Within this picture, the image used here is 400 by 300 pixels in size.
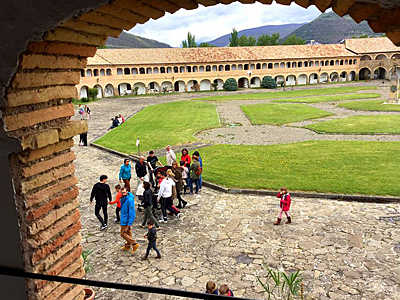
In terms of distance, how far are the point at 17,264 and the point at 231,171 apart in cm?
1130

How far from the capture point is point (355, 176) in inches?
510

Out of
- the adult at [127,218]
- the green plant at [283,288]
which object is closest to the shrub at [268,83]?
the adult at [127,218]

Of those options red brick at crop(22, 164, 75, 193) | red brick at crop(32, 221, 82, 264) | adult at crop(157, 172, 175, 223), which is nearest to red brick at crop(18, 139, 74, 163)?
red brick at crop(22, 164, 75, 193)

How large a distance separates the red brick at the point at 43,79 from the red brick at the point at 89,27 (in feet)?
2.01

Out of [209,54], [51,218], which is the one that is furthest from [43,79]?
[209,54]

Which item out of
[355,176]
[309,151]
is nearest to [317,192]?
[355,176]

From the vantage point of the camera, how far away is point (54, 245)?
397 centimetres

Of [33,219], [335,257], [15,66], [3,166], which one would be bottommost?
[335,257]

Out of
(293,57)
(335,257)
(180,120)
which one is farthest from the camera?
(293,57)

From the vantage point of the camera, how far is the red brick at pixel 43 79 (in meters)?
3.32

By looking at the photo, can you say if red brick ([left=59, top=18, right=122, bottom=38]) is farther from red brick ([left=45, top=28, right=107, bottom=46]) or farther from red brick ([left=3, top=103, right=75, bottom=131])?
red brick ([left=3, top=103, right=75, bottom=131])

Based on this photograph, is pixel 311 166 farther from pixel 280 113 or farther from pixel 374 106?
pixel 374 106

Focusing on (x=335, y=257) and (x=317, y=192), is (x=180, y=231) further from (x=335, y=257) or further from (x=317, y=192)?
(x=317, y=192)

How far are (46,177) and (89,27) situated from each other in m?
1.70
